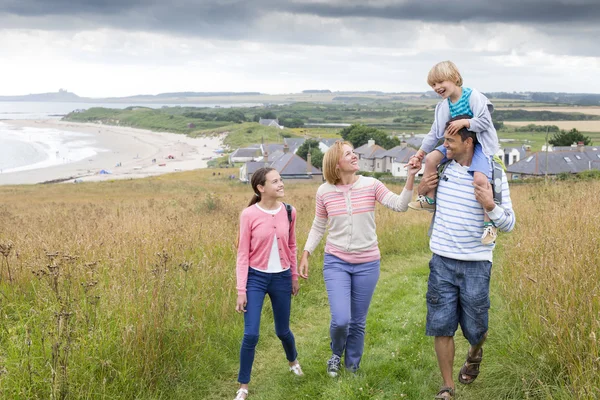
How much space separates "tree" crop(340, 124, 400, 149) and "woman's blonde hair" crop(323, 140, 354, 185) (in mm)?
76386

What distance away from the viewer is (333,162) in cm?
Result: 458

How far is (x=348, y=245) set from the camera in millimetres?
4562

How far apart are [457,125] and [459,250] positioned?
0.90m

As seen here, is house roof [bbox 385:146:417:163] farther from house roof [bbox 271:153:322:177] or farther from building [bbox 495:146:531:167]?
building [bbox 495:146:531:167]

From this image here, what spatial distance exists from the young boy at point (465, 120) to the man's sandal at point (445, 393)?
4.00ft

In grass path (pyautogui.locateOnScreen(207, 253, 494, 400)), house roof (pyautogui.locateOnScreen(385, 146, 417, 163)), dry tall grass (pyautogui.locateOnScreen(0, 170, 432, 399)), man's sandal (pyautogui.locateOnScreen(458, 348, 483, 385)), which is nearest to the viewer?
dry tall grass (pyautogui.locateOnScreen(0, 170, 432, 399))

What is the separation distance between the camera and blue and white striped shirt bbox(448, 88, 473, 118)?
155 inches

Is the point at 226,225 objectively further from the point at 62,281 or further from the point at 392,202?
the point at 392,202

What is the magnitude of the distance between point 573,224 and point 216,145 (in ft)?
381

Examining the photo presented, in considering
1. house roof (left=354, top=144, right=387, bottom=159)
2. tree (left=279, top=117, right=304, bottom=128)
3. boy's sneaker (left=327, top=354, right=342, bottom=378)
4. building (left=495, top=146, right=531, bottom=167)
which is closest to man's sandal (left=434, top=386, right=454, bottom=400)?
boy's sneaker (left=327, top=354, right=342, bottom=378)

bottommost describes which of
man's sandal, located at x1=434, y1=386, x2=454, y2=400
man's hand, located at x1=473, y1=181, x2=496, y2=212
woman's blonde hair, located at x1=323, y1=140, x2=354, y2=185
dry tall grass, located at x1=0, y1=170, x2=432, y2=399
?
man's sandal, located at x1=434, y1=386, x2=454, y2=400

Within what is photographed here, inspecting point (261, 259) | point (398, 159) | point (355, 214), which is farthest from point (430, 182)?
point (398, 159)

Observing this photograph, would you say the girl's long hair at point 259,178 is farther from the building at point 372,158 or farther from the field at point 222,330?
the building at point 372,158

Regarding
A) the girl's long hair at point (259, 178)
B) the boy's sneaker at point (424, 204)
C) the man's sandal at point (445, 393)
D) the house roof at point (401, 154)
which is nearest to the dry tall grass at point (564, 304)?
the man's sandal at point (445, 393)
